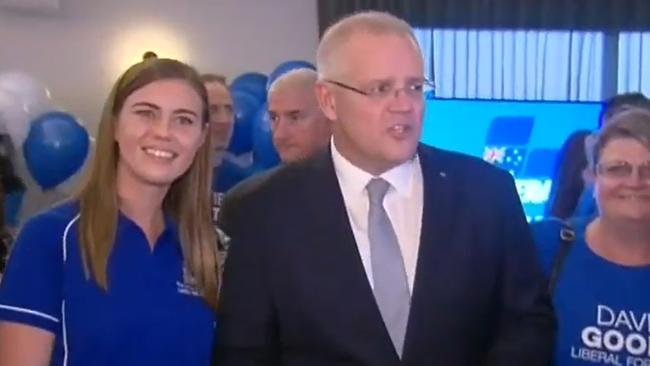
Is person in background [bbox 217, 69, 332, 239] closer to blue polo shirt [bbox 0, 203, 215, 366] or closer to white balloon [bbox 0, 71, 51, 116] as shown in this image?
blue polo shirt [bbox 0, 203, 215, 366]

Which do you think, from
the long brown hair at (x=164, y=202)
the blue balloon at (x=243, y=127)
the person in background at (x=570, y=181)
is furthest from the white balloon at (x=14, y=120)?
the long brown hair at (x=164, y=202)

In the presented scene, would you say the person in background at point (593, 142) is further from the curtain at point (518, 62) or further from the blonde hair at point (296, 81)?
the curtain at point (518, 62)

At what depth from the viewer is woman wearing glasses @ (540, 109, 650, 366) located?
2195 millimetres

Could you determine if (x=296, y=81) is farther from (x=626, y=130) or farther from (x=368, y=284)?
(x=368, y=284)

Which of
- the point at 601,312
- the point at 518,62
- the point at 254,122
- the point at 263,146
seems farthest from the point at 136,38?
the point at 601,312

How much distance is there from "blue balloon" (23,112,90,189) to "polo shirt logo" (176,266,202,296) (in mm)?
2953

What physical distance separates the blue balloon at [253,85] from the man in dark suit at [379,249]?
3.28 metres

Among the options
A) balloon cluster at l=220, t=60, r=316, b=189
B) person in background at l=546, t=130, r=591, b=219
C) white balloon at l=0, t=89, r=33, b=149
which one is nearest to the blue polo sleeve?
person in background at l=546, t=130, r=591, b=219

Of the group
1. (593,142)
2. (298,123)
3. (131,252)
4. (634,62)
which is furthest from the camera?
(634,62)

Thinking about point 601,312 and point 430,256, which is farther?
point 601,312

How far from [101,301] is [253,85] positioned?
361 cm

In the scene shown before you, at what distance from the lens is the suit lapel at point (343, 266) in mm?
1886

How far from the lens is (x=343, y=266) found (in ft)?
6.31

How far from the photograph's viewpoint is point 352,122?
1.94m
